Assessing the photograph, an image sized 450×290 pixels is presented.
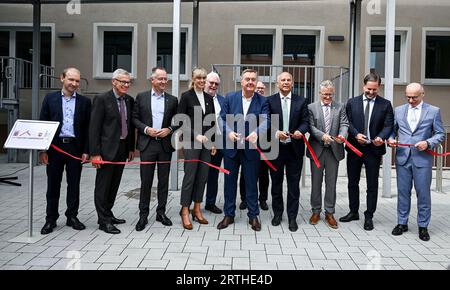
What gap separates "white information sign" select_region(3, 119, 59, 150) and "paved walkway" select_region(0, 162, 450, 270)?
101 cm

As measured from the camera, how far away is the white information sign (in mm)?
4473

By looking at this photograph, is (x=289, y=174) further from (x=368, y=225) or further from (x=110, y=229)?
(x=110, y=229)

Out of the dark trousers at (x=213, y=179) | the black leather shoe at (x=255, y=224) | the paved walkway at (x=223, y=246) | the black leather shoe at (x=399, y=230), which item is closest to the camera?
the paved walkway at (x=223, y=246)

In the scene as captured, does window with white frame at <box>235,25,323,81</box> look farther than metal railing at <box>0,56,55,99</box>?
Yes

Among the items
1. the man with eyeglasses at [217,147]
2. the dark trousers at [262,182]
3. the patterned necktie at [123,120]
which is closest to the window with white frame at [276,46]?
the dark trousers at [262,182]

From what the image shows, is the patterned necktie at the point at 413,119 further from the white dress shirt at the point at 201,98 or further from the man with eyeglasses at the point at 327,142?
the white dress shirt at the point at 201,98

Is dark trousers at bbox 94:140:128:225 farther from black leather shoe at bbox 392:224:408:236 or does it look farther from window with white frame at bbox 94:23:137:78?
window with white frame at bbox 94:23:137:78

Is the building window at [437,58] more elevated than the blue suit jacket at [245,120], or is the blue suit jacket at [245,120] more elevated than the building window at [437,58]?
the building window at [437,58]

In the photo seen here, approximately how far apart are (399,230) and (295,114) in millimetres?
1781

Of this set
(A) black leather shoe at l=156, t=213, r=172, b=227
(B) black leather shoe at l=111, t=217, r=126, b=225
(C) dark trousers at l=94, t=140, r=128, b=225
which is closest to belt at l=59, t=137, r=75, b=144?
(C) dark trousers at l=94, t=140, r=128, b=225

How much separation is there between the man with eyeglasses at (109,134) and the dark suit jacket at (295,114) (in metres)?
1.69

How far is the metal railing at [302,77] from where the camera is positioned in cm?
940

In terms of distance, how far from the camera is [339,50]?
11.4 m

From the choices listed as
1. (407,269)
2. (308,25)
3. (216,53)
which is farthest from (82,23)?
(407,269)
